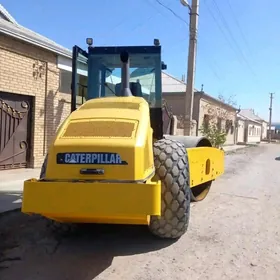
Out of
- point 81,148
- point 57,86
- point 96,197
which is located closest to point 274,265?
point 96,197

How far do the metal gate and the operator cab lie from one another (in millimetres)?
4492

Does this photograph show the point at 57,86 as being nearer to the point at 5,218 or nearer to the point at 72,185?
the point at 5,218

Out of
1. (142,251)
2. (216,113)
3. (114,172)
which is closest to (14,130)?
(142,251)

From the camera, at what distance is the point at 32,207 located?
368cm

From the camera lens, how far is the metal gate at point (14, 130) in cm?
995

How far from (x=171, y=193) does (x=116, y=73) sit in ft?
7.99

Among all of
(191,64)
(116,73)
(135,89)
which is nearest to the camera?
(135,89)

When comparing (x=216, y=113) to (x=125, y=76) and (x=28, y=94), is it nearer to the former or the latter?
(x=28, y=94)

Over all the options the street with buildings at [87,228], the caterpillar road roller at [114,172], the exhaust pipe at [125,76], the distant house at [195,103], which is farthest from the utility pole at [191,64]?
the distant house at [195,103]

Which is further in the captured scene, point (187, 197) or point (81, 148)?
point (187, 197)

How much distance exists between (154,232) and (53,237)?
1.38m

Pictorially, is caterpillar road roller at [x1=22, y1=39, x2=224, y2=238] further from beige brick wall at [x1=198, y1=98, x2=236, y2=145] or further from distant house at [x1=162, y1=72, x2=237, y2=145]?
beige brick wall at [x1=198, y1=98, x2=236, y2=145]

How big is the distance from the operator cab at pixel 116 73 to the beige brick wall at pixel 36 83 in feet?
14.3

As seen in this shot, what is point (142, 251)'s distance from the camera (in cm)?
455
